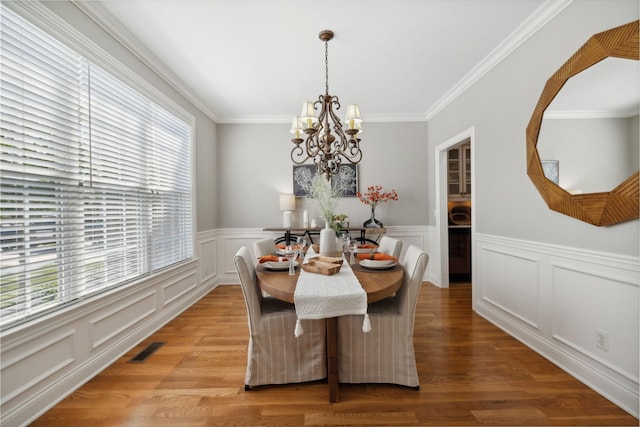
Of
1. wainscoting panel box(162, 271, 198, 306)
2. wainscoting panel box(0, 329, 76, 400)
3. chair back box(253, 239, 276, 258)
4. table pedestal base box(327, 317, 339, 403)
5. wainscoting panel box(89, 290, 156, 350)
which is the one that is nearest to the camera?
wainscoting panel box(0, 329, 76, 400)

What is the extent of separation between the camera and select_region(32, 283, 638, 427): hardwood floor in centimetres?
159

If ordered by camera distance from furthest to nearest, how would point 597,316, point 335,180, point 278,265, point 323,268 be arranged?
1. point 335,180
2. point 278,265
3. point 323,268
4. point 597,316

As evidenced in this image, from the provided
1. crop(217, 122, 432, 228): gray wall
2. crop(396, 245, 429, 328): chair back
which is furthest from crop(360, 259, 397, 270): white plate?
crop(217, 122, 432, 228): gray wall

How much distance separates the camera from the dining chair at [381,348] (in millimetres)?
1803

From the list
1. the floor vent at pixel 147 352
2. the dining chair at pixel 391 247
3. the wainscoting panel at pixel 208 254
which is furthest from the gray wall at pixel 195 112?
the dining chair at pixel 391 247

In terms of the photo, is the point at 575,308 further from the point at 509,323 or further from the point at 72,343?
the point at 72,343

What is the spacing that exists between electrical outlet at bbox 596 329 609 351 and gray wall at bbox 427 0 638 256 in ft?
1.76

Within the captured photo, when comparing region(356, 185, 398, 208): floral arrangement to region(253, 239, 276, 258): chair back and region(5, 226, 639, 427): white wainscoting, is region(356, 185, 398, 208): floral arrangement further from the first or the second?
region(253, 239, 276, 258): chair back

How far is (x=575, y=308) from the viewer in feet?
6.44

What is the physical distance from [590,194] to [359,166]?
3.05 meters

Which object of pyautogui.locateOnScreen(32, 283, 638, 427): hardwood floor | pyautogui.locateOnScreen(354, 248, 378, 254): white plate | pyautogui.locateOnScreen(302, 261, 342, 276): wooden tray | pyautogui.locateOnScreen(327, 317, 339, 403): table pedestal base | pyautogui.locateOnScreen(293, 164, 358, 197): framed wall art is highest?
pyautogui.locateOnScreen(293, 164, 358, 197): framed wall art

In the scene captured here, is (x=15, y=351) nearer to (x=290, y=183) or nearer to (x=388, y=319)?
(x=388, y=319)

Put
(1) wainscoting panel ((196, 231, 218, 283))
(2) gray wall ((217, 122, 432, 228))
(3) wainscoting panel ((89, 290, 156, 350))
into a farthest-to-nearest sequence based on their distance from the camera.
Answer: (2) gray wall ((217, 122, 432, 228)) < (1) wainscoting panel ((196, 231, 218, 283)) < (3) wainscoting panel ((89, 290, 156, 350))

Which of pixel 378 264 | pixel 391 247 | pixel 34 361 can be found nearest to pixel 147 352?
pixel 34 361
